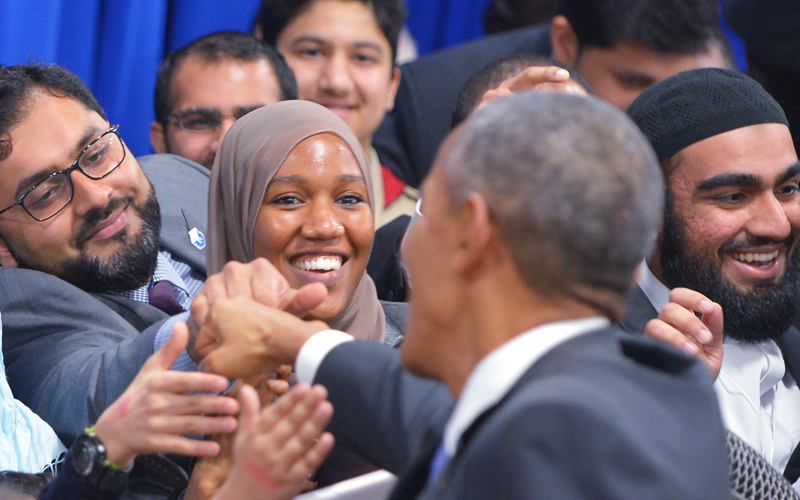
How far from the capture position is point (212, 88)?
3.18 metres

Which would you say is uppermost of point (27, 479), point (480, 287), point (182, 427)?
point (480, 287)

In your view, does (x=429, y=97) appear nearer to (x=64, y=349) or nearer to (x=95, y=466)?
(x=64, y=349)

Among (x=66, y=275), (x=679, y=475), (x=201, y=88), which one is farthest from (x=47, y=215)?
(x=679, y=475)

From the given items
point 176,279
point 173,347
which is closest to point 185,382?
point 173,347

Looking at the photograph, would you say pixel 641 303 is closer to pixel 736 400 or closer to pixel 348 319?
pixel 736 400

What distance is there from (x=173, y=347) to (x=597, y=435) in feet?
2.81

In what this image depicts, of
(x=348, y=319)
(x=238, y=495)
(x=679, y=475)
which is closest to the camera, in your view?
(x=679, y=475)

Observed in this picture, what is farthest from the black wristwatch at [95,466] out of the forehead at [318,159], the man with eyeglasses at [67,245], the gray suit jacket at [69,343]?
the forehead at [318,159]

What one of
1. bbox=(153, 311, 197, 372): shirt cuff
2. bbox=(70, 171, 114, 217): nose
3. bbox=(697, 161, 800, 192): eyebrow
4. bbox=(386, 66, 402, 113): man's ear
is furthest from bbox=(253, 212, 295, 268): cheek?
bbox=(386, 66, 402, 113): man's ear

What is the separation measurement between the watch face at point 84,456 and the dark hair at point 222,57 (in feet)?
5.97

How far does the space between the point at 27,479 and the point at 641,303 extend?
56.7 inches

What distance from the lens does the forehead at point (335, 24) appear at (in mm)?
3576

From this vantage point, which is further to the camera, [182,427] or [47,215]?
[47,215]

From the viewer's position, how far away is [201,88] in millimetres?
3189
